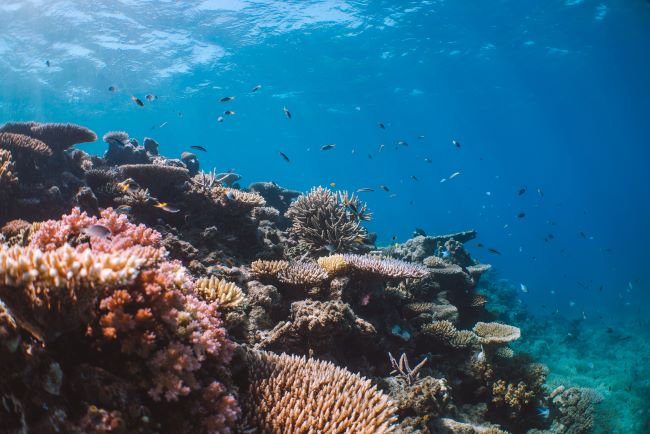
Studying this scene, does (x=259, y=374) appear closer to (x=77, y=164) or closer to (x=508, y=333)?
(x=508, y=333)

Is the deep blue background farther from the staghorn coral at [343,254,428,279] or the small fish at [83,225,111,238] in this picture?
the small fish at [83,225,111,238]

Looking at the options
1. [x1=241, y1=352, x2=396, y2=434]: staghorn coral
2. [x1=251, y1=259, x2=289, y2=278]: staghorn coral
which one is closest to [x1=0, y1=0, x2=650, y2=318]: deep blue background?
[x1=251, y1=259, x2=289, y2=278]: staghorn coral

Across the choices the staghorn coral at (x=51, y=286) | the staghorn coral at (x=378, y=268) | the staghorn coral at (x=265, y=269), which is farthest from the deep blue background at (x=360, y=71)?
the staghorn coral at (x=51, y=286)

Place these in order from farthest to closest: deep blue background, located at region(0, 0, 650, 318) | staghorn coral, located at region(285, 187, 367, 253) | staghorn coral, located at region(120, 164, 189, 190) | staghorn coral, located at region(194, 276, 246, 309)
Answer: deep blue background, located at region(0, 0, 650, 318) → staghorn coral, located at region(285, 187, 367, 253) → staghorn coral, located at region(120, 164, 189, 190) → staghorn coral, located at region(194, 276, 246, 309)

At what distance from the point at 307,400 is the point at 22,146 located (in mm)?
7833

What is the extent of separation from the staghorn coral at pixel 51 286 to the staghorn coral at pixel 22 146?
21.7ft

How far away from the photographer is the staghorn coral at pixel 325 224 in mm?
8148

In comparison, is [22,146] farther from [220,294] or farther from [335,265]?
[335,265]

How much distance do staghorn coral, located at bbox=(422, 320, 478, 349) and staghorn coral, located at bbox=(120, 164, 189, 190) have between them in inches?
246

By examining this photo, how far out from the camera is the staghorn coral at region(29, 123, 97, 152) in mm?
8234

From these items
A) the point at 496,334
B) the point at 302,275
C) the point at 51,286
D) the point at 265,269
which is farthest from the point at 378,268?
the point at 51,286

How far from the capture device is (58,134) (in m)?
8.31

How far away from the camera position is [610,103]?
50.8 m

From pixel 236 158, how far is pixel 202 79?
7701 cm
